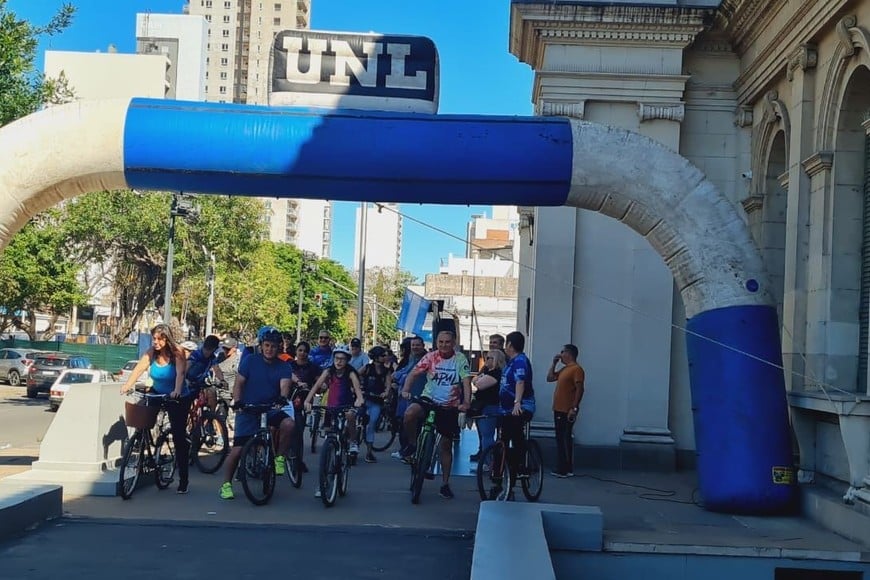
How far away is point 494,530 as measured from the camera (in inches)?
262

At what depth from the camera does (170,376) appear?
10148 mm

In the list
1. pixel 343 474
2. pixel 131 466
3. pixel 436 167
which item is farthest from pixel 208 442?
pixel 436 167

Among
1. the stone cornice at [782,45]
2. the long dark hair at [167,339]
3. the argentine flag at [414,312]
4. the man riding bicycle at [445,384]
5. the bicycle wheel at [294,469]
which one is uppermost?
the stone cornice at [782,45]

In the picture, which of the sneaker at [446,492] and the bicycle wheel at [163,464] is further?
the sneaker at [446,492]

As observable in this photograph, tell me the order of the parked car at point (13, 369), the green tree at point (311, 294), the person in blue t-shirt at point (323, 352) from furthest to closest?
the green tree at point (311, 294) → the parked car at point (13, 369) → the person in blue t-shirt at point (323, 352)

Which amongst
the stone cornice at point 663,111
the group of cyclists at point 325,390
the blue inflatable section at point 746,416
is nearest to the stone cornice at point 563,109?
the stone cornice at point 663,111

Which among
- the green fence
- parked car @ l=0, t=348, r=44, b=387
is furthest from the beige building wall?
parked car @ l=0, t=348, r=44, b=387

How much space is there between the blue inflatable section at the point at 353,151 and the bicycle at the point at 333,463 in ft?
8.24

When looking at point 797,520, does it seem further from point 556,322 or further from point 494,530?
point 556,322

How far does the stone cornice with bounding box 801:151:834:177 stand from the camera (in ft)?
33.3

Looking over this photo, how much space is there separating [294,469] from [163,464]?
4.79 feet

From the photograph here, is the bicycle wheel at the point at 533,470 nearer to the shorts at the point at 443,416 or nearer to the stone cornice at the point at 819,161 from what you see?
the shorts at the point at 443,416

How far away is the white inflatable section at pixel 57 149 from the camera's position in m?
9.82

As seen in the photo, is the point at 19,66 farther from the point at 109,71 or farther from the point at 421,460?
the point at 109,71
